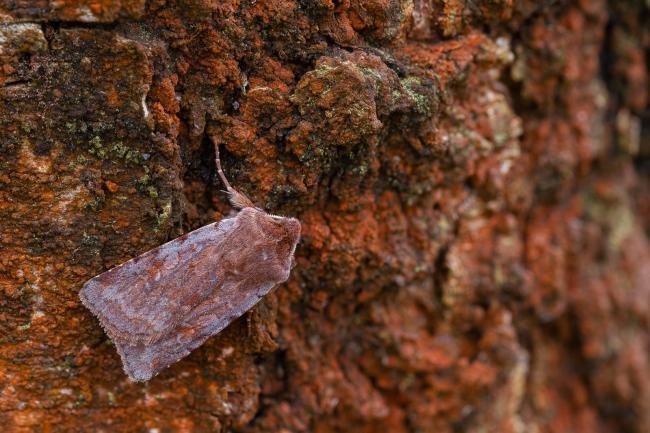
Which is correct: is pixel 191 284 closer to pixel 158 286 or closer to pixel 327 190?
pixel 158 286

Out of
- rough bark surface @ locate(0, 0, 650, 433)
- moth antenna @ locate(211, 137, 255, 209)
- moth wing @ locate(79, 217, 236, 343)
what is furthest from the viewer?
moth antenna @ locate(211, 137, 255, 209)

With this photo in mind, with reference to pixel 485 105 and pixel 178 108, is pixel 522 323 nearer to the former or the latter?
pixel 485 105

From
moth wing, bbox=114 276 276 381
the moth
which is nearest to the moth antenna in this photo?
the moth

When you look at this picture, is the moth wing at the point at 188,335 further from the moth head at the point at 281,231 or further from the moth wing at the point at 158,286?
the moth head at the point at 281,231

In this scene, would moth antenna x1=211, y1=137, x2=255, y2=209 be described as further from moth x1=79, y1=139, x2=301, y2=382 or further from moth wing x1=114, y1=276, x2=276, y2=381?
Result: moth wing x1=114, y1=276, x2=276, y2=381

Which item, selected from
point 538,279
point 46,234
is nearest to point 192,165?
point 46,234

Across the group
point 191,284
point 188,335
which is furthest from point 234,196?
point 188,335

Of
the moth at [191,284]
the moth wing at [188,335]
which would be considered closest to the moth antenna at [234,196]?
the moth at [191,284]
